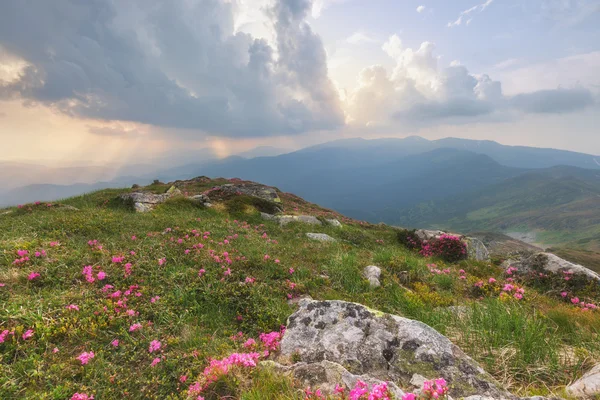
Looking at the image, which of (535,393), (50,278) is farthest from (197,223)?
(535,393)

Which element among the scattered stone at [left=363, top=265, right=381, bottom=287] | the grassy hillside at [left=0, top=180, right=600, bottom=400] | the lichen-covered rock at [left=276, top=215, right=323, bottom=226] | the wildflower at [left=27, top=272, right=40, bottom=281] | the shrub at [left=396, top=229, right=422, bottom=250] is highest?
the wildflower at [left=27, top=272, right=40, bottom=281]

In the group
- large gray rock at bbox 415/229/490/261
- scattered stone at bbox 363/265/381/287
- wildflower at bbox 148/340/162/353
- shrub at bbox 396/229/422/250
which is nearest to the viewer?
wildflower at bbox 148/340/162/353

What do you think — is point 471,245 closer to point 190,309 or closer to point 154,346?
point 190,309

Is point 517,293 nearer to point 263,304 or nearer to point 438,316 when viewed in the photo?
point 438,316

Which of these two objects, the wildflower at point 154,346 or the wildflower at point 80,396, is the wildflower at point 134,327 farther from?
the wildflower at point 80,396

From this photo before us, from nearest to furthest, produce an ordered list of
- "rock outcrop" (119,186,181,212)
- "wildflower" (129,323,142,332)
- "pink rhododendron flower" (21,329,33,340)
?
"pink rhododendron flower" (21,329,33,340) → "wildflower" (129,323,142,332) → "rock outcrop" (119,186,181,212)

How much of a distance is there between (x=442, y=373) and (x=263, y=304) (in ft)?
14.7

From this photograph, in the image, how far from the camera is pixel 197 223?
1420cm

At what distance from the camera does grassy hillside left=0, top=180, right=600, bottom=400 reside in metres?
4.36

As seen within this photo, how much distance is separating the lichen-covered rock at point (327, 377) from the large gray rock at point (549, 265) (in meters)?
13.5

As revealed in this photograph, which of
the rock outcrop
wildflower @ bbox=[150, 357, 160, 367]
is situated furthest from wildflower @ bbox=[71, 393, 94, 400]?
the rock outcrop

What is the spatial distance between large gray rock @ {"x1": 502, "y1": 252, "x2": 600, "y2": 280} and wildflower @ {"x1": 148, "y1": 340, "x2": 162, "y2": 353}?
1576cm

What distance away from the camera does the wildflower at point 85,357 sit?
4.61 metres

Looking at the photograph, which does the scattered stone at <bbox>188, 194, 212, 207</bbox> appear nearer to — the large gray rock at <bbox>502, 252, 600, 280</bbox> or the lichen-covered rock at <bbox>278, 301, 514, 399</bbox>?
the lichen-covered rock at <bbox>278, 301, 514, 399</bbox>
